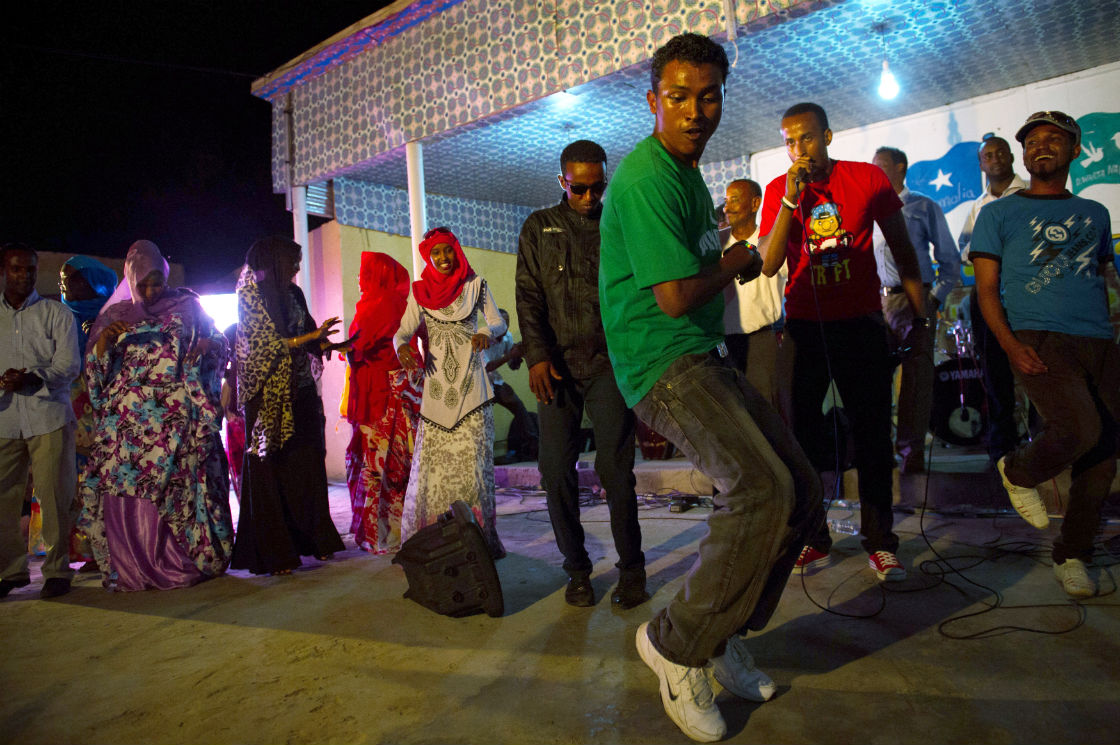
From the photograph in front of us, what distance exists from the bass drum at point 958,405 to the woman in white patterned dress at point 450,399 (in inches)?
158

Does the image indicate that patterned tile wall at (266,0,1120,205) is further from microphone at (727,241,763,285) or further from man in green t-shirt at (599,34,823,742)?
microphone at (727,241,763,285)

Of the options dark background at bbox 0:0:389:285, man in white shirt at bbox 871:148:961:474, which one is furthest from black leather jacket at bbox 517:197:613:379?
dark background at bbox 0:0:389:285

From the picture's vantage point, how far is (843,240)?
10.6 feet

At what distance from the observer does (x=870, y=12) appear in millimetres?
6121

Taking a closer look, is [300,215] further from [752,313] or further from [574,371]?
[574,371]

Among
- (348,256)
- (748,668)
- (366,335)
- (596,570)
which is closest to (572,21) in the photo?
(366,335)

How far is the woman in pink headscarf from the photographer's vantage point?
418 centimetres

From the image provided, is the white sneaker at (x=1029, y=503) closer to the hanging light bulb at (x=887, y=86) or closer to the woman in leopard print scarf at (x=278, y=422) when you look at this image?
the woman in leopard print scarf at (x=278, y=422)

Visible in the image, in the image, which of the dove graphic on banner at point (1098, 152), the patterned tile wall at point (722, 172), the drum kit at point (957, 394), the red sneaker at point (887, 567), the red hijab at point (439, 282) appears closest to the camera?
the red sneaker at point (887, 567)

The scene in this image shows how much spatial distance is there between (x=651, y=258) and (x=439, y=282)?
2.68 metres

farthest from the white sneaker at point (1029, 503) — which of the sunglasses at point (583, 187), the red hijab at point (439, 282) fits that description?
the red hijab at point (439, 282)

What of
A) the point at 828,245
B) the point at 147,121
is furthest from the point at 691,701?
the point at 147,121

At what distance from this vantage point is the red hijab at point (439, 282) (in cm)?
442

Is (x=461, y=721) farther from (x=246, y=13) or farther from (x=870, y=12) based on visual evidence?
(x=246, y=13)
